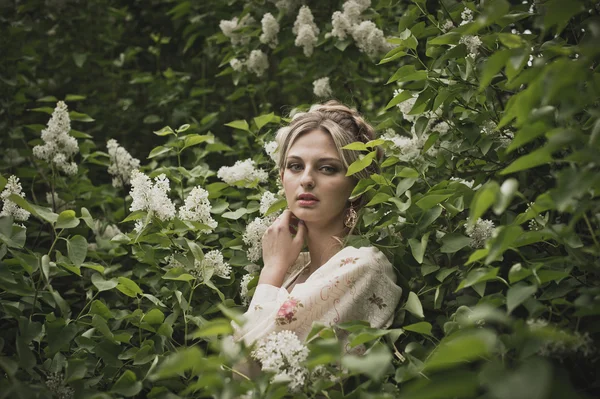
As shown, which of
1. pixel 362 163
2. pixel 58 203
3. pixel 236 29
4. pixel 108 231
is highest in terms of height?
pixel 236 29

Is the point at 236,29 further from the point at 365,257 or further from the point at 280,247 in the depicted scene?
the point at 365,257

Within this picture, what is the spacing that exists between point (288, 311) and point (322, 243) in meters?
0.40

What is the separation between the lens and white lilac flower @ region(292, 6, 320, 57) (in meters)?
2.70

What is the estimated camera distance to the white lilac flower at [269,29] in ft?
9.28

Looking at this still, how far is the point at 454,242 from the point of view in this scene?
1.74 meters

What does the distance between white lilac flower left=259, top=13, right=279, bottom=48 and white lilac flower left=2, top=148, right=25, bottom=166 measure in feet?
4.32

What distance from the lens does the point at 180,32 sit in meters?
3.67

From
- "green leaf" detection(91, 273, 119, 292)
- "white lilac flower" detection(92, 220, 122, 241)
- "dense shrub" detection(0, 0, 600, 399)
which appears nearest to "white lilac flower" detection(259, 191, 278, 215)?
"dense shrub" detection(0, 0, 600, 399)

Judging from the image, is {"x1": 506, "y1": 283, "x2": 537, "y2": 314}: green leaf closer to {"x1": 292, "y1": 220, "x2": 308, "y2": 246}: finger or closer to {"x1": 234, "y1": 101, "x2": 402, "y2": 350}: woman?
{"x1": 234, "y1": 101, "x2": 402, "y2": 350}: woman

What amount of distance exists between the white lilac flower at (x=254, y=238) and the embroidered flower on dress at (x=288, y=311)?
41 cm

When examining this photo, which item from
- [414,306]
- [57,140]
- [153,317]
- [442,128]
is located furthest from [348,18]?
[153,317]

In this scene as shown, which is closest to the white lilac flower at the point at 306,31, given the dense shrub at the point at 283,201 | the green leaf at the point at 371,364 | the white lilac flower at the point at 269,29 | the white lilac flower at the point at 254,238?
the dense shrub at the point at 283,201

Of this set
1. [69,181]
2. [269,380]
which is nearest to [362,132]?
[269,380]

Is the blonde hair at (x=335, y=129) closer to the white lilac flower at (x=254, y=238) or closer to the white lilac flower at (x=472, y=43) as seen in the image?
the white lilac flower at (x=254, y=238)
